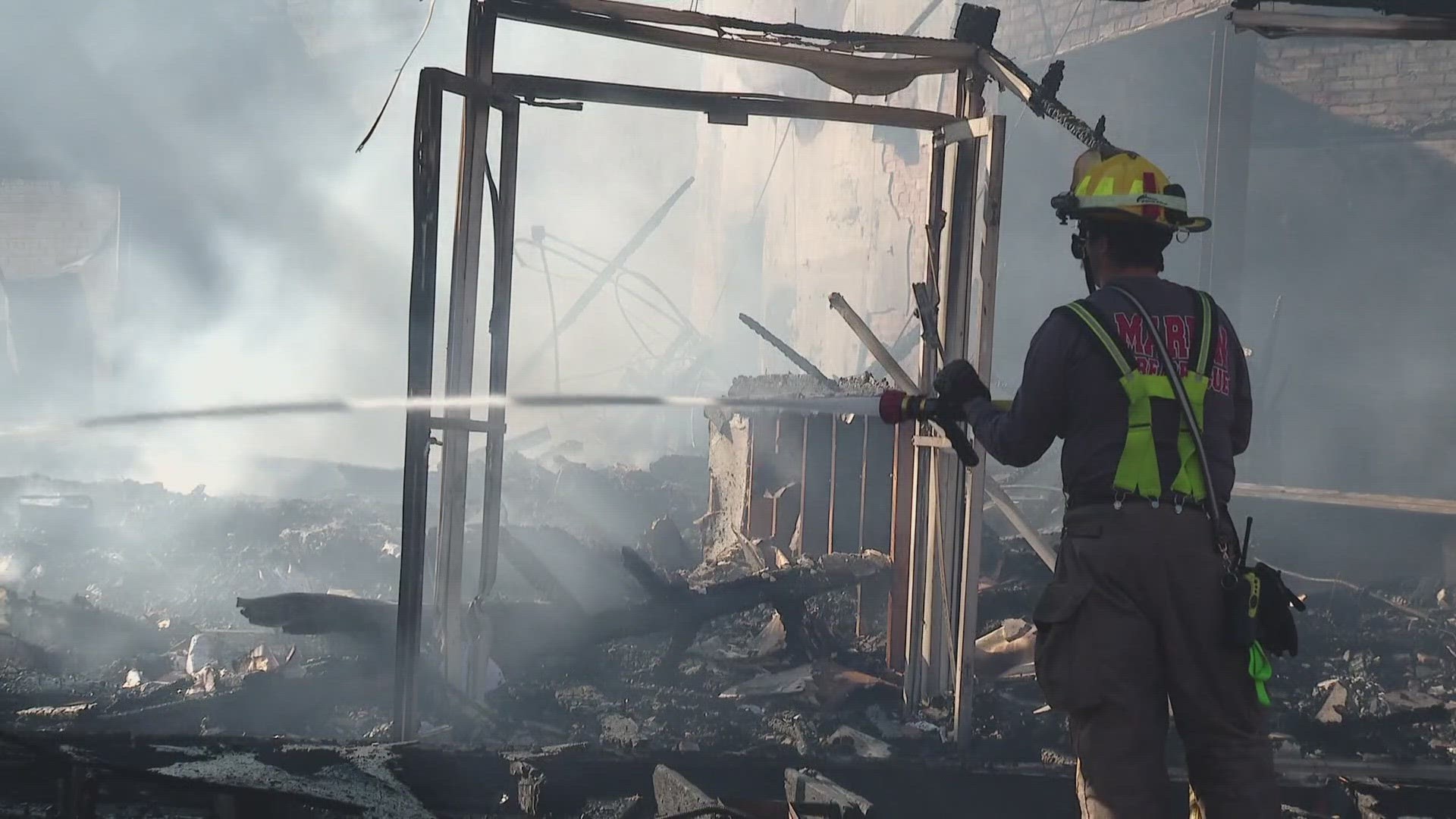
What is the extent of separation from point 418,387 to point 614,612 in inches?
99.4

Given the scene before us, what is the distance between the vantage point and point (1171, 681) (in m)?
3.04

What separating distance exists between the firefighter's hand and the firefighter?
0.98 ft

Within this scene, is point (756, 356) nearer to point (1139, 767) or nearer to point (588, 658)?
point (588, 658)

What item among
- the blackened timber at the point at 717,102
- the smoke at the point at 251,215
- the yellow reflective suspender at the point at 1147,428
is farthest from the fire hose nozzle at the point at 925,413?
the smoke at the point at 251,215

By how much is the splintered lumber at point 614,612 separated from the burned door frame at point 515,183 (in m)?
1.02

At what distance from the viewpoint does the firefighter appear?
3.02m

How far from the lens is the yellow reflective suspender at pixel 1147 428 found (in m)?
3.06

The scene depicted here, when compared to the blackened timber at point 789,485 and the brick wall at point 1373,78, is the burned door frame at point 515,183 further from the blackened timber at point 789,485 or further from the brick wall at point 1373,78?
the brick wall at point 1373,78

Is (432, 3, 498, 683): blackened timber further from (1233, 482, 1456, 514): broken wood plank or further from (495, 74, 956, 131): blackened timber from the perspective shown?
(1233, 482, 1456, 514): broken wood plank

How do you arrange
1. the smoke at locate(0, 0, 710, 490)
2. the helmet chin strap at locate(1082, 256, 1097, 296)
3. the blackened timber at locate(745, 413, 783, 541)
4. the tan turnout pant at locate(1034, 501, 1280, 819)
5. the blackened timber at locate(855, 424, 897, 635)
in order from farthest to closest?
the smoke at locate(0, 0, 710, 490), the blackened timber at locate(745, 413, 783, 541), the blackened timber at locate(855, 424, 897, 635), the helmet chin strap at locate(1082, 256, 1097, 296), the tan turnout pant at locate(1034, 501, 1280, 819)

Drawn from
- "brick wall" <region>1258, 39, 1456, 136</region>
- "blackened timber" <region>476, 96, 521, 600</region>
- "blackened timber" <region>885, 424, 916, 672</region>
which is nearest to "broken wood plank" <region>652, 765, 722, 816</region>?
"blackened timber" <region>476, 96, 521, 600</region>

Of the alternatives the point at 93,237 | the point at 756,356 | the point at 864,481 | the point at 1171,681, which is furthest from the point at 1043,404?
the point at 756,356

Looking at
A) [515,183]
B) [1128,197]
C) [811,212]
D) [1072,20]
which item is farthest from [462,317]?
[811,212]

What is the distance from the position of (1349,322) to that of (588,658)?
11.5 m
